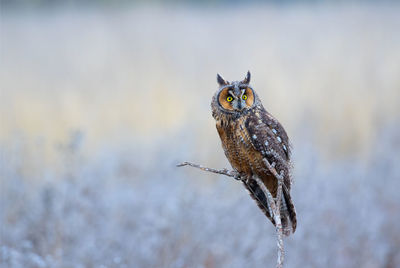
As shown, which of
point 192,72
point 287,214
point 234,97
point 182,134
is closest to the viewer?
point 287,214

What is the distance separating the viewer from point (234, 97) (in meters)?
2.55

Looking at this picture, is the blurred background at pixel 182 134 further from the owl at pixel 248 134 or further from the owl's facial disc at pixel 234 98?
the owl's facial disc at pixel 234 98

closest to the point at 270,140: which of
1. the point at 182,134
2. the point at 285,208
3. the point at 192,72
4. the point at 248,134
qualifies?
the point at 248,134

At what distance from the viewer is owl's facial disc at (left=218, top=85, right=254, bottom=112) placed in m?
2.55

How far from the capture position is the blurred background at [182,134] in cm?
395

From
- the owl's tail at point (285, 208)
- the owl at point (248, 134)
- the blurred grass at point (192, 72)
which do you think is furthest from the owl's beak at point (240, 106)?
the blurred grass at point (192, 72)

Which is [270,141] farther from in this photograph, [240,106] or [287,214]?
[287,214]

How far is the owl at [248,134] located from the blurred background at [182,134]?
20.9 inches

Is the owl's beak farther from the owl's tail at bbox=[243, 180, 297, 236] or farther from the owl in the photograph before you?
the owl's tail at bbox=[243, 180, 297, 236]

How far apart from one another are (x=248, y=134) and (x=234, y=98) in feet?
0.62

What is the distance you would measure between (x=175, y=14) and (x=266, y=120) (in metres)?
8.97

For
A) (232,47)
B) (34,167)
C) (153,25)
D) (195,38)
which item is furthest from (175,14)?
(34,167)

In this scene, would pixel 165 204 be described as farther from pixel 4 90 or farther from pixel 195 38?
pixel 195 38

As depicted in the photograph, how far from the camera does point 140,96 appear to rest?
7090 millimetres
